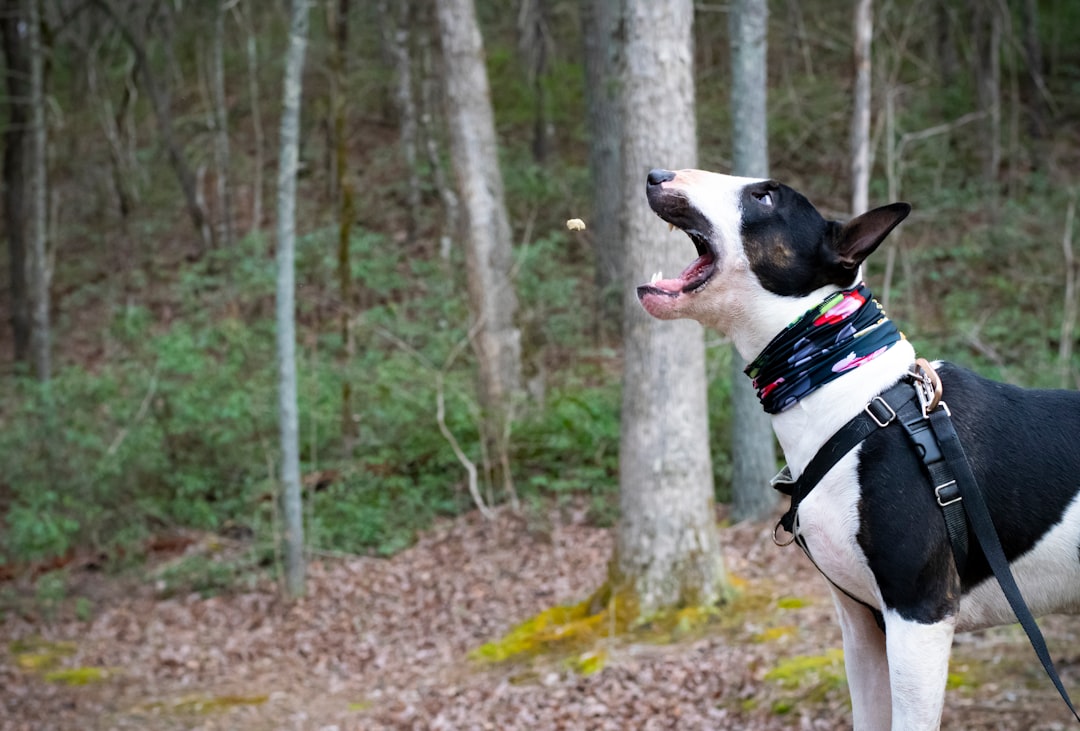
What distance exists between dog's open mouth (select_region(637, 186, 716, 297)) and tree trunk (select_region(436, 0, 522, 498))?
341 inches

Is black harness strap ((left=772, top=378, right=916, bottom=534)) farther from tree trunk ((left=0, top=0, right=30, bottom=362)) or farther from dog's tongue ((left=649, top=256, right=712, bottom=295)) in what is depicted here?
tree trunk ((left=0, top=0, right=30, bottom=362))

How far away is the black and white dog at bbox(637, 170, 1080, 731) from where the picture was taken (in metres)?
2.52

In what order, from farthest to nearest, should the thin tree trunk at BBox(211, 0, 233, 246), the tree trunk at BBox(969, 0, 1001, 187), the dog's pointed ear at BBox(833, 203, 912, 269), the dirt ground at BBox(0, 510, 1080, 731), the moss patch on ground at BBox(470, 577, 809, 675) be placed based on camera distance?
the thin tree trunk at BBox(211, 0, 233, 246), the tree trunk at BBox(969, 0, 1001, 187), the moss patch on ground at BBox(470, 577, 809, 675), the dirt ground at BBox(0, 510, 1080, 731), the dog's pointed ear at BBox(833, 203, 912, 269)

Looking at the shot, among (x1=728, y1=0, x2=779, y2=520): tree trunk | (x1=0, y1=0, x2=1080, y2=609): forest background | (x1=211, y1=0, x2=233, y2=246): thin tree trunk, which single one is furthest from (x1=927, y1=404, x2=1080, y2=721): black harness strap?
(x1=211, y1=0, x2=233, y2=246): thin tree trunk

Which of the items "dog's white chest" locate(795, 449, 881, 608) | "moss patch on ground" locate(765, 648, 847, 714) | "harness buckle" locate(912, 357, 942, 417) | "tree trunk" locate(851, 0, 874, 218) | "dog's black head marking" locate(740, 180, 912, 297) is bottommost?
"moss patch on ground" locate(765, 648, 847, 714)

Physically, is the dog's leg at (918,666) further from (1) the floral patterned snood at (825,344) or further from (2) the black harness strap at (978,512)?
(1) the floral patterned snood at (825,344)

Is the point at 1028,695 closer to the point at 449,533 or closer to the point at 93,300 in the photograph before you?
the point at 449,533

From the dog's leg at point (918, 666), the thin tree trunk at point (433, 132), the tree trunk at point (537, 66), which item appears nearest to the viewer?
the dog's leg at point (918, 666)

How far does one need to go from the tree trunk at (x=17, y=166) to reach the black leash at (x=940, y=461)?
16.4 meters

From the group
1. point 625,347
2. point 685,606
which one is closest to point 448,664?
point 685,606

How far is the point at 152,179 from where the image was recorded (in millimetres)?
23734

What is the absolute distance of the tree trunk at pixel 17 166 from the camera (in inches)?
652

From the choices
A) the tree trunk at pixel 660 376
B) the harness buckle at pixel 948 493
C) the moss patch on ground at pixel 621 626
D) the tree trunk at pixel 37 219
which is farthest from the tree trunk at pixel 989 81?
the harness buckle at pixel 948 493

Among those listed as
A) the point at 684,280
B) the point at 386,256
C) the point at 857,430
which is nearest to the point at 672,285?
the point at 684,280
